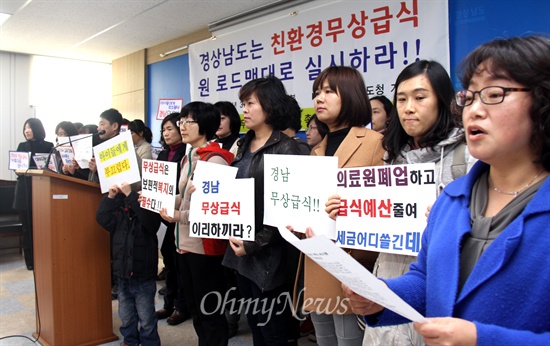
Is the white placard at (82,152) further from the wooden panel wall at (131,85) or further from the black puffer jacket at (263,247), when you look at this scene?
the wooden panel wall at (131,85)

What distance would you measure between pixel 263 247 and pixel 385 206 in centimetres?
70

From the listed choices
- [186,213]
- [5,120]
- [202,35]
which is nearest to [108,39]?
[202,35]

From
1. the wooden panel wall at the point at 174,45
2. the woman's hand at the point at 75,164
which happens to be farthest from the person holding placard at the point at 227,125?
the wooden panel wall at the point at 174,45

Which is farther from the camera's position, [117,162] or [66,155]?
[66,155]

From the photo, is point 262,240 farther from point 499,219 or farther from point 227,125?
point 227,125

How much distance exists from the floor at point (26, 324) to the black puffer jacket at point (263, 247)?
3.75 ft

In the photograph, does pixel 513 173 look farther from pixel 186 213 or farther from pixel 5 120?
pixel 5 120

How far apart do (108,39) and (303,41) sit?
3219 mm

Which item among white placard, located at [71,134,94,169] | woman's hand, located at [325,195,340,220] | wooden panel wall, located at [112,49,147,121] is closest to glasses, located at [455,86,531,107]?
woman's hand, located at [325,195,340,220]

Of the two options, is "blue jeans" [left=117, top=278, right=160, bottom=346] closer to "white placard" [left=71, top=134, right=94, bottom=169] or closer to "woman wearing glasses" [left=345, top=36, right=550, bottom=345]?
"white placard" [left=71, top=134, right=94, bottom=169]

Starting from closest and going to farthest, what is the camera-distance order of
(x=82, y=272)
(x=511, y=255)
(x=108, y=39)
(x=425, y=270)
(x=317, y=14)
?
(x=511, y=255)
(x=425, y=270)
(x=82, y=272)
(x=317, y=14)
(x=108, y=39)

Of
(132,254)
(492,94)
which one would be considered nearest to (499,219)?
(492,94)

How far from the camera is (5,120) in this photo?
23.3ft

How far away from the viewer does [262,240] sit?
199cm
